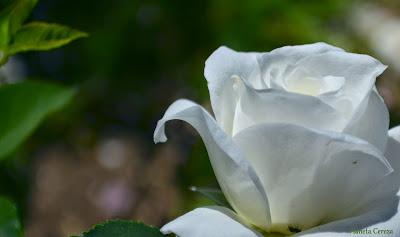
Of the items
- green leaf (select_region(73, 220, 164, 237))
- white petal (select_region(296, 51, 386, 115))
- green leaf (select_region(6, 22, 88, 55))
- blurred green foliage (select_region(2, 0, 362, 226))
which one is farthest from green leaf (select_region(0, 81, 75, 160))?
blurred green foliage (select_region(2, 0, 362, 226))

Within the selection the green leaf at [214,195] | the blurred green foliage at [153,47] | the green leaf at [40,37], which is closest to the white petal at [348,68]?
the green leaf at [214,195]

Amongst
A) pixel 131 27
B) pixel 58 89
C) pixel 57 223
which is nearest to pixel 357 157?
pixel 58 89

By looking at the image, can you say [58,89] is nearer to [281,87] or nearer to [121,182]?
[281,87]

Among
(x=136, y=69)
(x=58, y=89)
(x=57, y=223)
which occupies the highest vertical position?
(x=58, y=89)

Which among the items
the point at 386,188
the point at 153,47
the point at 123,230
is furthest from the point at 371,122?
the point at 153,47

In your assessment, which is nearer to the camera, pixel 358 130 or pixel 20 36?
pixel 358 130

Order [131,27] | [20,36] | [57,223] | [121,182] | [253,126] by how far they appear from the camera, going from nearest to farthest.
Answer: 1. [253,126]
2. [20,36]
3. [131,27]
4. [121,182]
5. [57,223]

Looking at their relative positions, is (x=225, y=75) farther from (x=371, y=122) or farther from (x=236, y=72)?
(x=371, y=122)

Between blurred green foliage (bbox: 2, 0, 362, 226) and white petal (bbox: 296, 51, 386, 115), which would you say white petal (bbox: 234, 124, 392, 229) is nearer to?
white petal (bbox: 296, 51, 386, 115)
